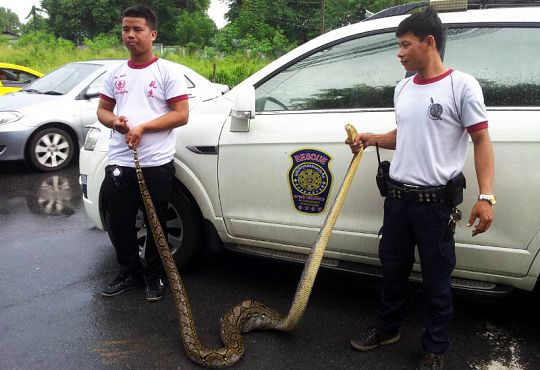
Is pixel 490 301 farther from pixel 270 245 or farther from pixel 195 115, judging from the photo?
pixel 195 115

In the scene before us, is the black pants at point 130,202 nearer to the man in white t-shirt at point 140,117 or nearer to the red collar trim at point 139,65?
the man in white t-shirt at point 140,117

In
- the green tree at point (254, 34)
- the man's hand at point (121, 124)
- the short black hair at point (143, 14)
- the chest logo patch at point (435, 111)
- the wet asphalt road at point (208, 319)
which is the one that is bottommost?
the wet asphalt road at point (208, 319)

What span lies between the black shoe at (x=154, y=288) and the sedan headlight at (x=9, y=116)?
4584mm

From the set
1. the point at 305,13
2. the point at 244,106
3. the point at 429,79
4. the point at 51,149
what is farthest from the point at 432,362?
the point at 305,13

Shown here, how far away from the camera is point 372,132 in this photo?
283cm

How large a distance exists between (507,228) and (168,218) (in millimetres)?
2270

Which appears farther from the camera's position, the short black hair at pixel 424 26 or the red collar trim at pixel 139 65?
the red collar trim at pixel 139 65

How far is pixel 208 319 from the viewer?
313 centimetres

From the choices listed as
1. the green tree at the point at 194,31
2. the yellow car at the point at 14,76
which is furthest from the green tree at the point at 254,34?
the yellow car at the point at 14,76

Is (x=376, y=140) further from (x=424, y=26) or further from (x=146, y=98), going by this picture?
(x=146, y=98)

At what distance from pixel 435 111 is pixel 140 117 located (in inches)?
70.3

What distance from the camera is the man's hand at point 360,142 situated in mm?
2578

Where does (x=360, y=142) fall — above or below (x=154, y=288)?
above

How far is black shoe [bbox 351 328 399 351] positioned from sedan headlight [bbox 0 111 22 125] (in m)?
5.98
